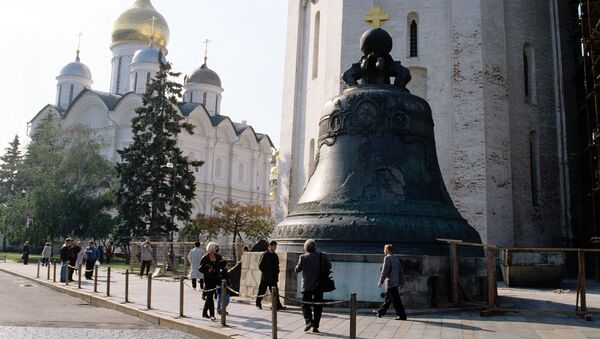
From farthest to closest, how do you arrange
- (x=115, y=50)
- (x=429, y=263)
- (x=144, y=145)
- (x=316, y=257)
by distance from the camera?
(x=115, y=50)
(x=144, y=145)
(x=429, y=263)
(x=316, y=257)

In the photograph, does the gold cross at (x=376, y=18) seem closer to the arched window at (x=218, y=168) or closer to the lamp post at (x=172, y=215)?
the lamp post at (x=172, y=215)

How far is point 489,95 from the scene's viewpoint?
2009 centimetres

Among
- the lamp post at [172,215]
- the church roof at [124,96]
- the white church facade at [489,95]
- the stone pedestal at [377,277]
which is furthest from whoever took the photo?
the church roof at [124,96]

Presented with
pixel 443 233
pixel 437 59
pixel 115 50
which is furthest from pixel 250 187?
pixel 443 233

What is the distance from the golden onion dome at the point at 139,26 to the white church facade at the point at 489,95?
30568mm

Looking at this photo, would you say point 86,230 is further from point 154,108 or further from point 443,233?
point 443,233

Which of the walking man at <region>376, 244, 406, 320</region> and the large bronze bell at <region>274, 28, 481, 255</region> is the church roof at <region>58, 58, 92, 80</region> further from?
the walking man at <region>376, 244, 406, 320</region>

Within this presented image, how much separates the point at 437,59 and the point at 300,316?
48.1ft

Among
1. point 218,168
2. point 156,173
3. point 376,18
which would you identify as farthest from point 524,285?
point 218,168

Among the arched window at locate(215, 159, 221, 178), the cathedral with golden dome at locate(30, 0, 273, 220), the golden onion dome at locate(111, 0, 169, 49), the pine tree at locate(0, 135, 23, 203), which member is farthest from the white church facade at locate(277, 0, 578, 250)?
the pine tree at locate(0, 135, 23, 203)

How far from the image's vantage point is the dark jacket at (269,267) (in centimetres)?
900

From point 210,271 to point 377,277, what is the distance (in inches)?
99.6

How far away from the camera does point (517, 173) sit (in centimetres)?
2067

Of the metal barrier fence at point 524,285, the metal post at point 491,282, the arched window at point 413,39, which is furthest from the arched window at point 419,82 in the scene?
the metal post at point 491,282
